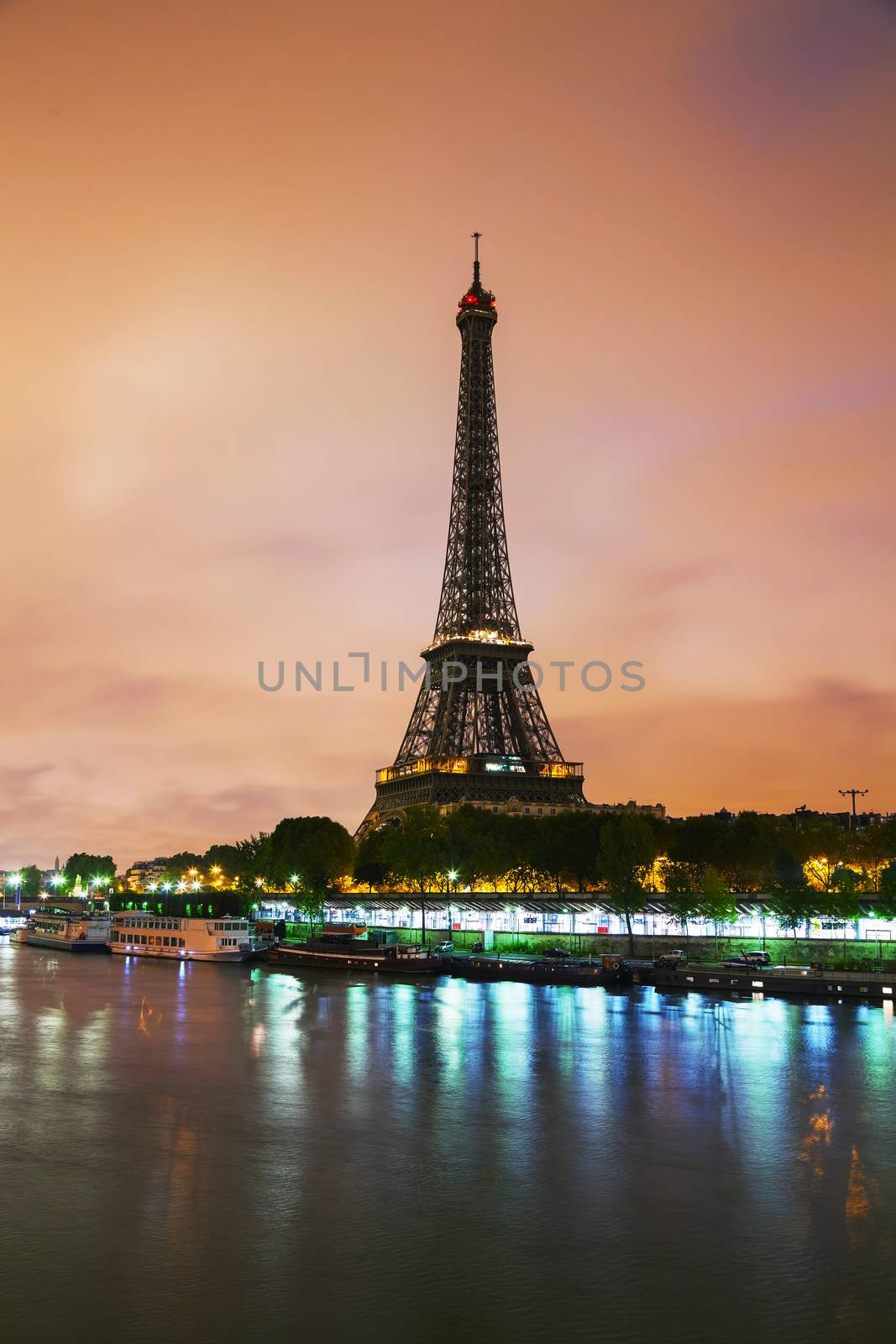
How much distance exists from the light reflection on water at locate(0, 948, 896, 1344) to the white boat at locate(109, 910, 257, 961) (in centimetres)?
5016

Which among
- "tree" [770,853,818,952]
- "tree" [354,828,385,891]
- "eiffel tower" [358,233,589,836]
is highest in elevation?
"eiffel tower" [358,233,589,836]

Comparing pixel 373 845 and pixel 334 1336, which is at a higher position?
pixel 373 845

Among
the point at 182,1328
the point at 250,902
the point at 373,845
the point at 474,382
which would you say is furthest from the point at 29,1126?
the point at 474,382

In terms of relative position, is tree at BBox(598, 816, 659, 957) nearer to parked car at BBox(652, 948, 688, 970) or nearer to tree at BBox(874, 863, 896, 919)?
parked car at BBox(652, 948, 688, 970)

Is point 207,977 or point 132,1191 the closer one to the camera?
point 132,1191

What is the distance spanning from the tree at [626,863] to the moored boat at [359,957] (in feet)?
52.0

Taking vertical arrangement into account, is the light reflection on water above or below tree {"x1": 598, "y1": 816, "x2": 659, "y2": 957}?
below

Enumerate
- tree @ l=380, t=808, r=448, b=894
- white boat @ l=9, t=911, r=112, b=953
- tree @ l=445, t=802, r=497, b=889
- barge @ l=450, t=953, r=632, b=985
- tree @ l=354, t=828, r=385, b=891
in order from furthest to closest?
tree @ l=354, t=828, r=385, b=891 → white boat @ l=9, t=911, r=112, b=953 → tree @ l=380, t=808, r=448, b=894 → tree @ l=445, t=802, r=497, b=889 → barge @ l=450, t=953, r=632, b=985

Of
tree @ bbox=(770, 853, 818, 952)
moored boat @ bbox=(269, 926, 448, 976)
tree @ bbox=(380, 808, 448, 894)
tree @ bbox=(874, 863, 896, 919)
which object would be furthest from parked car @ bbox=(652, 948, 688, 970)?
tree @ bbox=(380, 808, 448, 894)

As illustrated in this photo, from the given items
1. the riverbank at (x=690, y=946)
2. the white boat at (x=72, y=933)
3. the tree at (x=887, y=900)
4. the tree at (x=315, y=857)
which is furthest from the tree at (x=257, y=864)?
the tree at (x=887, y=900)

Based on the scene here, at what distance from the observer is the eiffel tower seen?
146500mm

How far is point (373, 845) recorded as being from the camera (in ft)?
457

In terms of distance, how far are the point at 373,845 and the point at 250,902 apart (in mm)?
27408

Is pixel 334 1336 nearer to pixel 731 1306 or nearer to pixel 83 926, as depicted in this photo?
pixel 731 1306
